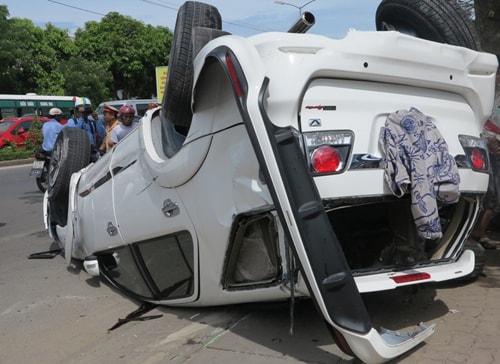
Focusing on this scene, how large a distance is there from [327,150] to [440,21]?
1.73 metres

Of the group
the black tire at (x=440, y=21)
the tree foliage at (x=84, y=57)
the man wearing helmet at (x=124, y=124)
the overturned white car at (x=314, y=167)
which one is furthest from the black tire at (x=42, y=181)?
the tree foliage at (x=84, y=57)

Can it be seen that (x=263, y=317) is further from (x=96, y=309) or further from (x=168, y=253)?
(x=96, y=309)

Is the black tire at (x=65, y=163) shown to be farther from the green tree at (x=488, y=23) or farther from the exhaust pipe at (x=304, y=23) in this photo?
the green tree at (x=488, y=23)

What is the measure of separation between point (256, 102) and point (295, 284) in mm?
939

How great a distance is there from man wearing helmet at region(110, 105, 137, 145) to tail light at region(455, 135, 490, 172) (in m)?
4.67

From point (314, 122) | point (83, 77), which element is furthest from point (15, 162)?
point (314, 122)

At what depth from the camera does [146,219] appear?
3.55 m

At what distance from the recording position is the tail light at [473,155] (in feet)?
9.68

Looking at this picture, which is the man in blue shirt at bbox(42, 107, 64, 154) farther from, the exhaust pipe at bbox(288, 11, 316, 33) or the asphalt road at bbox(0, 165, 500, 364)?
the exhaust pipe at bbox(288, 11, 316, 33)

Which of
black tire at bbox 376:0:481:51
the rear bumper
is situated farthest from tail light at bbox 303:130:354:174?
black tire at bbox 376:0:481:51

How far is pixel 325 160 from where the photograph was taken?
2568mm

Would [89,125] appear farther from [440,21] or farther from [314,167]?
[314,167]

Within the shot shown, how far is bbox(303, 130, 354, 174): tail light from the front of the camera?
255 cm

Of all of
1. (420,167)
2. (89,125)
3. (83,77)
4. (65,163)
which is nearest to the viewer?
(420,167)
